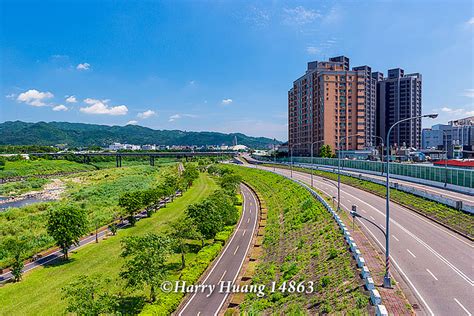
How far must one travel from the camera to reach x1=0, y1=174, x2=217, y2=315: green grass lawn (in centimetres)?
3167

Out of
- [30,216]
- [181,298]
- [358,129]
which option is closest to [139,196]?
[30,216]

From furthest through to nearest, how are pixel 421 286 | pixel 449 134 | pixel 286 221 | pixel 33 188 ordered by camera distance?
pixel 449 134
pixel 33 188
pixel 286 221
pixel 421 286

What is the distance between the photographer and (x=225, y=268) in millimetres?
39594

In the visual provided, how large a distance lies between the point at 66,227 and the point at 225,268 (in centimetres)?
2429

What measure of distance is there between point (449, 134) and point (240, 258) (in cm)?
19858

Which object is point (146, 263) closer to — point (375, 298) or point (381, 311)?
point (375, 298)

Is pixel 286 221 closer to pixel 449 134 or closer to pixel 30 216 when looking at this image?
pixel 30 216

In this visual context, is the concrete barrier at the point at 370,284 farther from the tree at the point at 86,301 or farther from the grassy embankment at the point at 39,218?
the grassy embankment at the point at 39,218

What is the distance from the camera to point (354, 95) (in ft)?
461

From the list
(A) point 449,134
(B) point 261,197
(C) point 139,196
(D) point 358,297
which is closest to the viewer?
(D) point 358,297

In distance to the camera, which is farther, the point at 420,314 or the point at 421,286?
the point at 421,286

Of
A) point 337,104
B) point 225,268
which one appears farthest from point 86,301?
point 337,104

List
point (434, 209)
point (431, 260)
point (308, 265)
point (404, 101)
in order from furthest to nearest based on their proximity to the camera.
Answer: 1. point (404, 101)
2. point (434, 209)
3. point (308, 265)
4. point (431, 260)

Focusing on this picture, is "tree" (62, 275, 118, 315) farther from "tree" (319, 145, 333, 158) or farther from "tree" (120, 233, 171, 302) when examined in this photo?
"tree" (319, 145, 333, 158)
